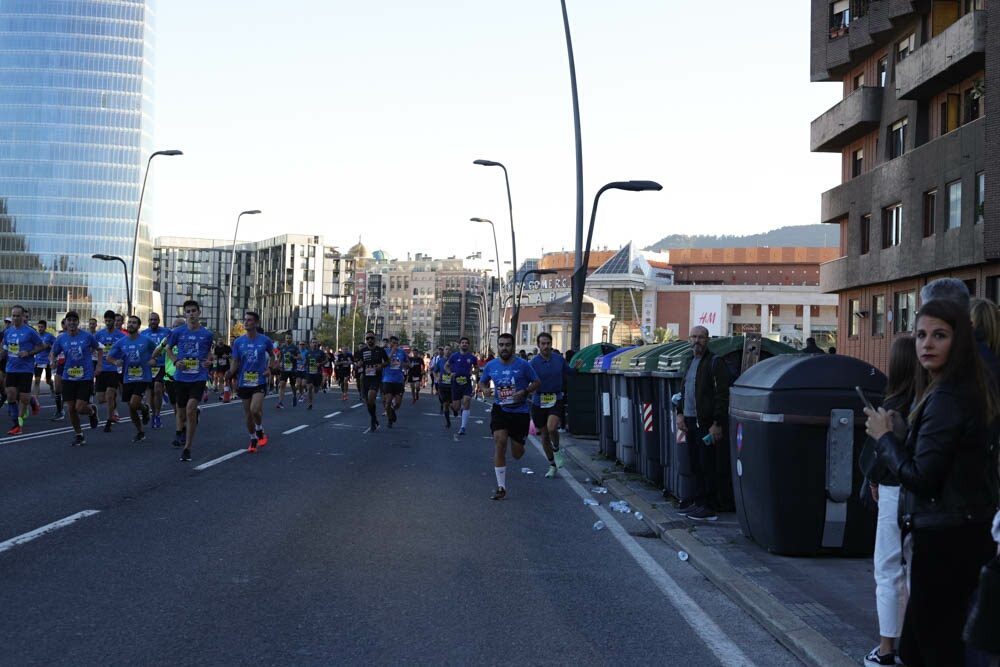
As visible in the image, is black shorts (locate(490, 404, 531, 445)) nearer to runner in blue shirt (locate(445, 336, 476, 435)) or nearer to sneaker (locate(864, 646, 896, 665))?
sneaker (locate(864, 646, 896, 665))

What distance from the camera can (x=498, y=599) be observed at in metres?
6.81

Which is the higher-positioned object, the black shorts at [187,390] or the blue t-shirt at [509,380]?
the blue t-shirt at [509,380]

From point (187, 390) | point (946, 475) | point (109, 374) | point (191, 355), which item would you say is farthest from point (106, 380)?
point (946, 475)

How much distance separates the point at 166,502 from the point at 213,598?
13.4 ft

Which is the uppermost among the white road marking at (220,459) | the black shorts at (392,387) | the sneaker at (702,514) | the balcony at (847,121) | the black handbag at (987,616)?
the balcony at (847,121)

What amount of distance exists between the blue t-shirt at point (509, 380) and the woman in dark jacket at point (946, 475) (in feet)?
27.3

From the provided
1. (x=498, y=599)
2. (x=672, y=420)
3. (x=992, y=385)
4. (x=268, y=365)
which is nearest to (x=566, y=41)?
(x=268, y=365)

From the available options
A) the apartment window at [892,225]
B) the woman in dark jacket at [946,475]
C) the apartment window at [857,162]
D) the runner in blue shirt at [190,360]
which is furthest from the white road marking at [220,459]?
the apartment window at [857,162]

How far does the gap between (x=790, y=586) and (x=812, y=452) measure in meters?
1.14

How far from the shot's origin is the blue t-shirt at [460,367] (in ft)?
78.4

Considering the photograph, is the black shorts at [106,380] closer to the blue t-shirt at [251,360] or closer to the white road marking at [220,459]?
the blue t-shirt at [251,360]

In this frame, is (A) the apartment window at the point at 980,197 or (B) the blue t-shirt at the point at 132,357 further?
(A) the apartment window at the point at 980,197

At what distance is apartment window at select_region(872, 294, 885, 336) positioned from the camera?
3847 centimetres

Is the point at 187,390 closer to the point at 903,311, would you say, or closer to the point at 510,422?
the point at 510,422
